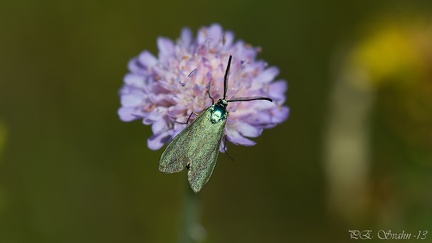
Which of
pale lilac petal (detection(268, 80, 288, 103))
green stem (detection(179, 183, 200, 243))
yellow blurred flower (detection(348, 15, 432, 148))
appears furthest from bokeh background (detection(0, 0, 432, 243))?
pale lilac petal (detection(268, 80, 288, 103))

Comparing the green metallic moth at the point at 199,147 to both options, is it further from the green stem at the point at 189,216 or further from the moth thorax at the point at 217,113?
the green stem at the point at 189,216

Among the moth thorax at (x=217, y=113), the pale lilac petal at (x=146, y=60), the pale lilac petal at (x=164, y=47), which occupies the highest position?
the pale lilac petal at (x=164, y=47)

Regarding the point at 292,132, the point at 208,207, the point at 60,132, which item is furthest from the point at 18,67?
the point at 292,132

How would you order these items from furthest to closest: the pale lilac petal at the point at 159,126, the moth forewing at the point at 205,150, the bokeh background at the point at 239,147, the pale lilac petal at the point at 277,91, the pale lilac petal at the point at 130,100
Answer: the bokeh background at the point at 239,147 → the pale lilac petal at the point at 277,91 → the pale lilac petal at the point at 130,100 → the pale lilac petal at the point at 159,126 → the moth forewing at the point at 205,150

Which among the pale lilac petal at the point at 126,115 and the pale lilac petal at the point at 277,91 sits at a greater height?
the pale lilac petal at the point at 277,91

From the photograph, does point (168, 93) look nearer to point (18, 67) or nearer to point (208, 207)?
point (208, 207)

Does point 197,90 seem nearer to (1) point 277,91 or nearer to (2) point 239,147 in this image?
(1) point 277,91

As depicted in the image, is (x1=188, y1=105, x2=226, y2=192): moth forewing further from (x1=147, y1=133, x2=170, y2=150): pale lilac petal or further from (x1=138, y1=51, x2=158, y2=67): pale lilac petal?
(x1=138, y1=51, x2=158, y2=67): pale lilac petal

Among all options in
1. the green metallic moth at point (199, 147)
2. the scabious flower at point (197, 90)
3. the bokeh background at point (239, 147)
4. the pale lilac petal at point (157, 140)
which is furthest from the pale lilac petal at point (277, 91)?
the bokeh background at point (239, 147)
